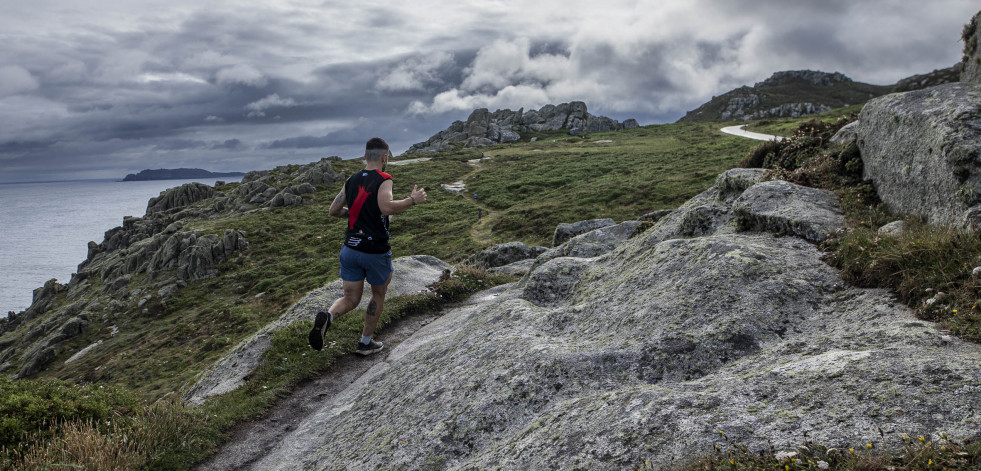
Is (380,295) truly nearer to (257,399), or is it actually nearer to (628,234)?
(257,399)

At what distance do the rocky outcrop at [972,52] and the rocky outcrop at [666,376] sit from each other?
7307mm

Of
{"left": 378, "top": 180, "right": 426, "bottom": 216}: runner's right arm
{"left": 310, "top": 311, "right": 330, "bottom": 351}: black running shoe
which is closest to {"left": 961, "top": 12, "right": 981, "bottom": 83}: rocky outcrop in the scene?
{"left": 378, "top": 180, "right": 426, "bottom": 216}: runner's right arm

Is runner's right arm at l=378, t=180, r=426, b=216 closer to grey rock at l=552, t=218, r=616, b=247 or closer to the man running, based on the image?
the man running

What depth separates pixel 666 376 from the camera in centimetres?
670

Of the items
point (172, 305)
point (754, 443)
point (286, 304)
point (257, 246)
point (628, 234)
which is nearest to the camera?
point (754, 443)

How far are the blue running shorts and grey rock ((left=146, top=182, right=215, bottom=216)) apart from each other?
420 feet

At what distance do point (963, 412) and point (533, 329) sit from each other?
21.0 feet

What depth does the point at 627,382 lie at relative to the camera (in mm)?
6812

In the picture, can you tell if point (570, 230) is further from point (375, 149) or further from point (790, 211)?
point (375, 149)

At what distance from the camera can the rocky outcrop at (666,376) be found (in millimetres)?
4559

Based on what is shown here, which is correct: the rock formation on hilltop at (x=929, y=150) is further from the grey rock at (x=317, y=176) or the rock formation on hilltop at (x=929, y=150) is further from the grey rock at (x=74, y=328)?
the grey rock at (x=317, y=176)

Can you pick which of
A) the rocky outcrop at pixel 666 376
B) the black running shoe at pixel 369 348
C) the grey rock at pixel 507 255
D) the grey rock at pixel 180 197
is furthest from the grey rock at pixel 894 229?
the grey rock at pixel 180 197

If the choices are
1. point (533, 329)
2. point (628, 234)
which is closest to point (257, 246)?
point (628, 234)

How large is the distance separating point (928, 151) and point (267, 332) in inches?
657
